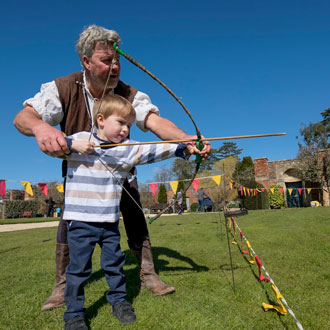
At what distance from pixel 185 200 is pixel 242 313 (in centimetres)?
2736

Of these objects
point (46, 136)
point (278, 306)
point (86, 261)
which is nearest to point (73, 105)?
point (46, 136)

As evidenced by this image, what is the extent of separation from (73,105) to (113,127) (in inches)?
20.2

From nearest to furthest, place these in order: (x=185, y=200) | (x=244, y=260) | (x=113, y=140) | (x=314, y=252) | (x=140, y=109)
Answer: (x=113, y=140) → (x=140, y=109) → (x=244, y=260) → (x=314, y=252) → (x=185, y=200)

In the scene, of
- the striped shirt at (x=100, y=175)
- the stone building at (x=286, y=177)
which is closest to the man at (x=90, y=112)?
the striped shirt at (x=100, y=175)

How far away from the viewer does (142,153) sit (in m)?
2.24

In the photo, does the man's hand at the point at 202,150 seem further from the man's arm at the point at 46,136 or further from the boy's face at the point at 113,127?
the man's arm at the point at 46,136

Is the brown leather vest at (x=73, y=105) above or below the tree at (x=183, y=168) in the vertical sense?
below

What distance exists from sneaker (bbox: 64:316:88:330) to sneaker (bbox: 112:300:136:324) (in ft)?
0.82

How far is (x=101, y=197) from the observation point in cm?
204

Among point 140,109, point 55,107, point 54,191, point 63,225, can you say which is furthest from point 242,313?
point 54,191

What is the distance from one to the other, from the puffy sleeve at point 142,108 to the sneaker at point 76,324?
5.64 feet

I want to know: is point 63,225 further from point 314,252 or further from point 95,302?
point 314,252

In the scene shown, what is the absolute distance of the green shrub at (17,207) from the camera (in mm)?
23328

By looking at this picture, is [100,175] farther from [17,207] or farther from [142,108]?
[17,207]
